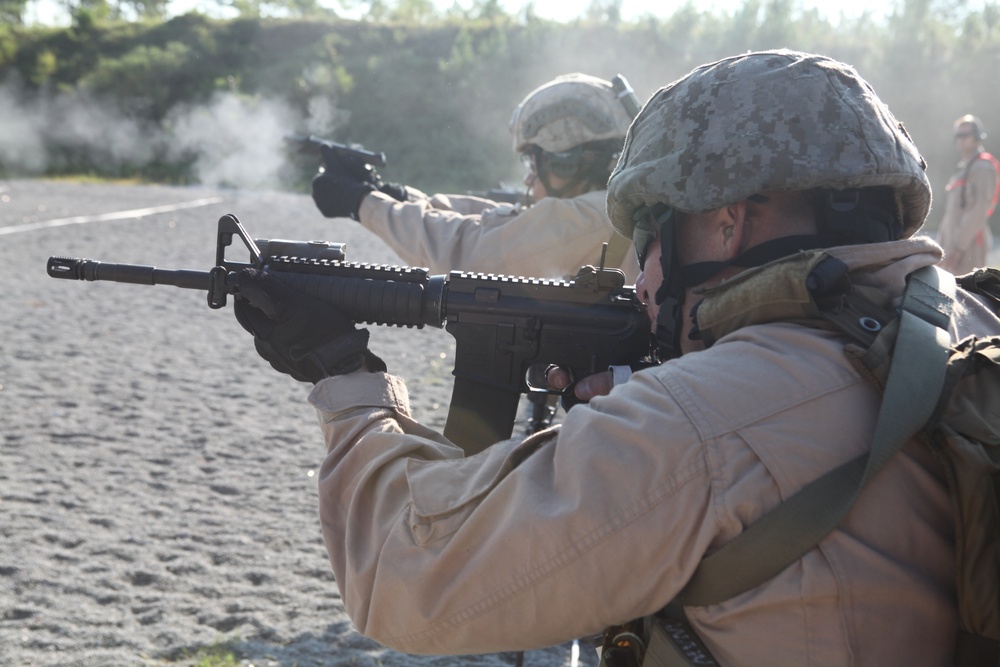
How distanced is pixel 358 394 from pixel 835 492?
1.10 meters

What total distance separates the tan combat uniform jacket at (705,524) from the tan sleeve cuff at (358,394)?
51 cm

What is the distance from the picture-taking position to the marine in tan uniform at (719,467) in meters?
1.48

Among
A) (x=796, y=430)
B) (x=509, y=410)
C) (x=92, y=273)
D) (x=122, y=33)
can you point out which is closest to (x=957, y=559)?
(x=796, y=430)

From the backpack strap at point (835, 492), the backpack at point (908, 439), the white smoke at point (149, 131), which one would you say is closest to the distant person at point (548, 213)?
the backpack at point (908, 439)

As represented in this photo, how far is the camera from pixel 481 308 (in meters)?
2.81

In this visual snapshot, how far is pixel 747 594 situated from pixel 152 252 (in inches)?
468

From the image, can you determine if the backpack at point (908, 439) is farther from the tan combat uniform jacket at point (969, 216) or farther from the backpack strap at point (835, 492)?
the tan combat uniform jacket at point (969, 216)

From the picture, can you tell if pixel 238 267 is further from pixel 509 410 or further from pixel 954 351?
pixel 954 351

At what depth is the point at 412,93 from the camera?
29922 millimetres

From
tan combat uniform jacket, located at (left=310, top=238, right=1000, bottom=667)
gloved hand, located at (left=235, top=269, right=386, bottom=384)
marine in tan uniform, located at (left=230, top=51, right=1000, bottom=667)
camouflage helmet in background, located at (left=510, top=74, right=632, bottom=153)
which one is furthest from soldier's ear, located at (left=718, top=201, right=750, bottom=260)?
camouflage helmet in background, located at (left=510, top=74, right=632, bottom=153)

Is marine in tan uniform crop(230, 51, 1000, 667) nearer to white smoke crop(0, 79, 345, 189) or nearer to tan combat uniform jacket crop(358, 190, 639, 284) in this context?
tan combat uniform jacket crop(358, 190, 639, 284)

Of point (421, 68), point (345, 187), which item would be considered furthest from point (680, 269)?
point (421, 68)

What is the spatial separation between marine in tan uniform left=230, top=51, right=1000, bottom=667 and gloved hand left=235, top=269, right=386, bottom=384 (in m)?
0.45

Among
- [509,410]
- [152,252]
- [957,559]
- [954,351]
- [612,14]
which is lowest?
[152,252]
